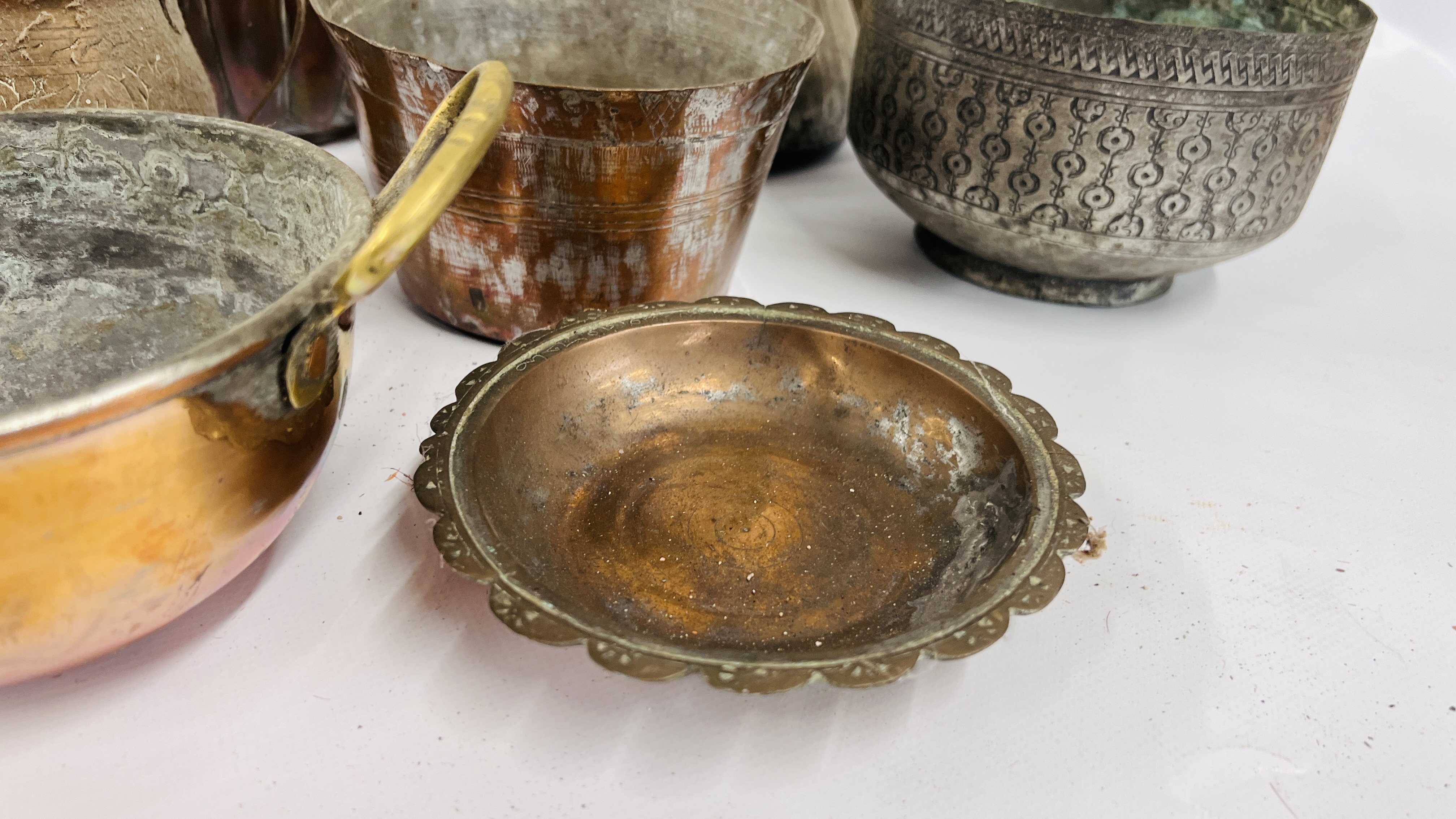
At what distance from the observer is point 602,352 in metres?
0.97

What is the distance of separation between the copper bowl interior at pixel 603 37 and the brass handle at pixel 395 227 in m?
0.61

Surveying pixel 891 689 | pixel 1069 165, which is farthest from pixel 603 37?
pixel 891 689

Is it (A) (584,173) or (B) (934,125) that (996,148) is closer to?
(B) (934,125)

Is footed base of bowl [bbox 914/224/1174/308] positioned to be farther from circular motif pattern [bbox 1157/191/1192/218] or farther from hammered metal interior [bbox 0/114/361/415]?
hammered metal interior [bbox 0/114/361/415]

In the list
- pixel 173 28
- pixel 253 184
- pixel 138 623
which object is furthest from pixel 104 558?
pixel 173 28

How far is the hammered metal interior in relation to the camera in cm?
83

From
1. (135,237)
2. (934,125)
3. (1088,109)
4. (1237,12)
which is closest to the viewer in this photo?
(135,237)

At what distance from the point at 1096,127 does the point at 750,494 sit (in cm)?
58

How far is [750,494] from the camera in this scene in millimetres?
935

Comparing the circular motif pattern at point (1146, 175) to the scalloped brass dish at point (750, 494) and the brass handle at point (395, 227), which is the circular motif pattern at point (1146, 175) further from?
the brass handle at point (395, 227)

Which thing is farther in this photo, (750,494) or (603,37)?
(603,37)

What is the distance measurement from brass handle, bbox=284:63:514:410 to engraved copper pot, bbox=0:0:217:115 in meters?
0.46

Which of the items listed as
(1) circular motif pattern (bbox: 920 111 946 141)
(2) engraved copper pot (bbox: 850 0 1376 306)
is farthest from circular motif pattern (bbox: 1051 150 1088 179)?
(1) circular motif pattern (bbox: 920 111 946 141)

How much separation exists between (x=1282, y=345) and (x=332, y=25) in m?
1.24
